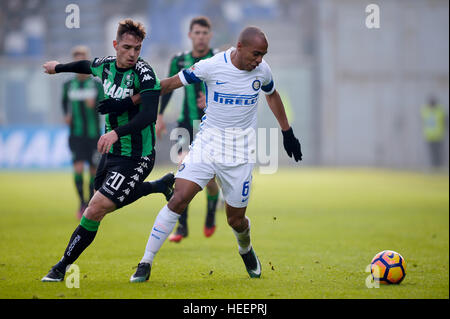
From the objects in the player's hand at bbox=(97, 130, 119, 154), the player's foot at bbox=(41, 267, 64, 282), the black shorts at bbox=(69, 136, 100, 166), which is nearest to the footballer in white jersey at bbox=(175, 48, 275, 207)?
the player's hand at bbox=(97, 130, 119, 154)

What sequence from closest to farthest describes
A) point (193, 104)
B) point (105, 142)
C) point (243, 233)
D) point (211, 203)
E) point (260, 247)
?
point (105, 142)
point (243, 233)
point (260, 247)
point (211, 203)
point (193, 104)

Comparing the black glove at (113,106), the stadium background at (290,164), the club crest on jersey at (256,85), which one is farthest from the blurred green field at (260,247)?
the club crest on jersey at (256,85)

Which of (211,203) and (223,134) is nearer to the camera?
(223,134)

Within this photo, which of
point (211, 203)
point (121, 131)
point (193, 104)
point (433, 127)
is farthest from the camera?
point (433, 127)

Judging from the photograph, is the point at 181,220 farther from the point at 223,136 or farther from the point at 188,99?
the point at 223,136

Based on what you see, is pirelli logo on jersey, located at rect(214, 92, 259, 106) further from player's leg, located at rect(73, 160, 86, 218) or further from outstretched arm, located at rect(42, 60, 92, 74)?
player's leg, located at rect(73, 160, 86, 218)

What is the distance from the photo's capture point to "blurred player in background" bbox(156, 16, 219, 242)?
8836 millimetres

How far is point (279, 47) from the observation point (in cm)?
3284

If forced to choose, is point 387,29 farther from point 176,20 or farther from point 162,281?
point 162,281

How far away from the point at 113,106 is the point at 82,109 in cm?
625

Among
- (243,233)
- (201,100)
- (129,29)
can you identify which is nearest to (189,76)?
(129,29)

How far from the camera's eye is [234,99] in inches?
241

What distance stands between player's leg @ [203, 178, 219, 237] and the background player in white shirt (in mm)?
2478

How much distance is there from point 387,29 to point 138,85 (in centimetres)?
2537
